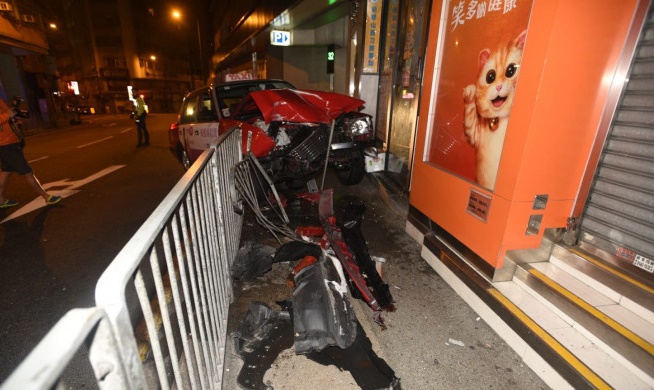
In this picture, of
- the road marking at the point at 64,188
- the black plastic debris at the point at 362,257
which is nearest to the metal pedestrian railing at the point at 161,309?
the black plastic debris at the point at 362,257

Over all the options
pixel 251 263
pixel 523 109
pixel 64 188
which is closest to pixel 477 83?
pixel 523 109

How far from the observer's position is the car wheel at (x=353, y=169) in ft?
17.8

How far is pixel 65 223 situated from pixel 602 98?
22.0 feet

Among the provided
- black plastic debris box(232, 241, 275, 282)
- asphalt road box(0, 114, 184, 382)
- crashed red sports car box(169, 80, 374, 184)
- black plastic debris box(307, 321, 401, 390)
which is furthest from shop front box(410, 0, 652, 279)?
asphalt road box(0, 114, 184, 382)

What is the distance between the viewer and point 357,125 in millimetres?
5266

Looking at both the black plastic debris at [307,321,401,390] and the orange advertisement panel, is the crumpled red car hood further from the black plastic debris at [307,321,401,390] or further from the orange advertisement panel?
the black plastic debris at [307,321,401,390]

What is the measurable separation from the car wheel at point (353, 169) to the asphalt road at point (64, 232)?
3.45 m

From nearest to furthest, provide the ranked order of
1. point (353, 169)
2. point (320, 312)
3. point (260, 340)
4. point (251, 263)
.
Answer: point (320, 312)
point (260, 340)
point (251, 263)
point (353, 169)

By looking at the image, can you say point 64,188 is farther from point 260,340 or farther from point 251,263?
point 260,340

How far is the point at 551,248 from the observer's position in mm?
2928

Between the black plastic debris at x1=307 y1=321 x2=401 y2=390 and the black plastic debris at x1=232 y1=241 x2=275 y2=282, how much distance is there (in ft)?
3.83

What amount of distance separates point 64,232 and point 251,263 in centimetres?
318

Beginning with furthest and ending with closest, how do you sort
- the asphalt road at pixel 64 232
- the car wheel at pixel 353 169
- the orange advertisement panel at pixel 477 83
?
the car wheel at pixel 353 169 → the asphalt road at pixel 64 232 → the orange advertisement panel at pixel 477 83

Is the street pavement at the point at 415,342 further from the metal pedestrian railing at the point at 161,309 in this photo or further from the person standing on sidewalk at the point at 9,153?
the person standing on sidewalk at the point at 9,153
